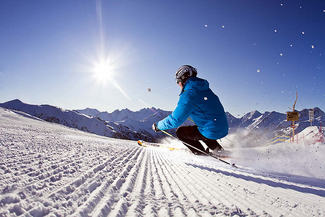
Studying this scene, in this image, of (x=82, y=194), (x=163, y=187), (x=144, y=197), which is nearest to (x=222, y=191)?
(x=163, y=187)

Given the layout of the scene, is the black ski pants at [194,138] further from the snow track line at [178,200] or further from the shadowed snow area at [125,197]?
the snow track line at [178,200]

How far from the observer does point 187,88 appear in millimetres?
4129

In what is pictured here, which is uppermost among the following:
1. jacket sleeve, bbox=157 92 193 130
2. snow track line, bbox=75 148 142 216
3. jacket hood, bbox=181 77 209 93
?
jacket hood, bbox=181 77 209 93

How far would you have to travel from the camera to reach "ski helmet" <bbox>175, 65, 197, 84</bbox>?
15.1ft

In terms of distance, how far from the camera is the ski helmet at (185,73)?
15.1 feet

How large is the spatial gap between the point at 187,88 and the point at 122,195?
283 cm

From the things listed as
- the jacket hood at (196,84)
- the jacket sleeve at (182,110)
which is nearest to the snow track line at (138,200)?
the jacket sleeve at (182,110)

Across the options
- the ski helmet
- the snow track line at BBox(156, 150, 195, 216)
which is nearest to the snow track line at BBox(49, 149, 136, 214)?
the snow track line at BBox(156, 150, 195, 216)

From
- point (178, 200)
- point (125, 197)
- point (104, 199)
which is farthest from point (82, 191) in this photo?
point (178, 200)

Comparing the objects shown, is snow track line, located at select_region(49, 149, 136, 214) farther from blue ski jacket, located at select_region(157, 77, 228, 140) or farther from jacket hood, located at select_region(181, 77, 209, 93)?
jacket hood, located at select_region(181, 77, 209, 93)

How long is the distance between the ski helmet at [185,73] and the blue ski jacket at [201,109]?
482 millimetres

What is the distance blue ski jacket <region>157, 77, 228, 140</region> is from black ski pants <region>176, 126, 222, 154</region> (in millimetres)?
521

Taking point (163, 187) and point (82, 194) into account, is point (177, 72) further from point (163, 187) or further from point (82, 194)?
point (82, 194)

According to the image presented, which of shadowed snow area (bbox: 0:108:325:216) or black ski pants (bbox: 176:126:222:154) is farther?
black ski pants (bbox: 176:126:222:154)
